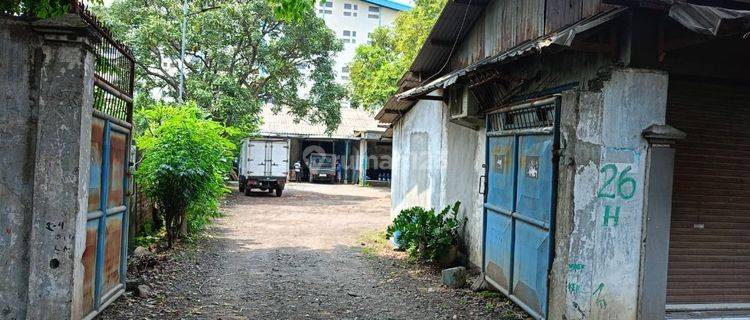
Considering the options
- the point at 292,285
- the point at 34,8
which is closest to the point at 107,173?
the point at 34,8

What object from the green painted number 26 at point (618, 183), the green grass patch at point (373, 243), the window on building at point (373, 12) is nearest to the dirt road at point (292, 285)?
the green grass patch at point (373, 243)

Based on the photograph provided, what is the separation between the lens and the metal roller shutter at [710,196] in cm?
521

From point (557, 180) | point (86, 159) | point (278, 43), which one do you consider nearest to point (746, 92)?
point (557, 180)

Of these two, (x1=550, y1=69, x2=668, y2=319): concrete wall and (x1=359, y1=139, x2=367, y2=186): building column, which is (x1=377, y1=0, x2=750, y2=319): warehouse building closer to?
(x1=550, y1=69, x2=668, y2=319): concrete wall

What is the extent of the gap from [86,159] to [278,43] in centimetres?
1691

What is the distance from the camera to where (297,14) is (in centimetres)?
685

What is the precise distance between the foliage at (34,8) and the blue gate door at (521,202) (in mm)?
4630

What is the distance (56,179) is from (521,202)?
480 cm

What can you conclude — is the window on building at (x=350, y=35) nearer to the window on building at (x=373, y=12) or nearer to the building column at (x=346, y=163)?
the window on building at (x=373, y=12)

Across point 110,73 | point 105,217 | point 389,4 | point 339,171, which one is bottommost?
point 339,171

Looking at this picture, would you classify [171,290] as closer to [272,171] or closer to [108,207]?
[108,207]

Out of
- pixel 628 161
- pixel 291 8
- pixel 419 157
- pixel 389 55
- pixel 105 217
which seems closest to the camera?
pixel 628 161

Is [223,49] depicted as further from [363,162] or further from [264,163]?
[363,162]

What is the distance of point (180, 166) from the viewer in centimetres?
934
